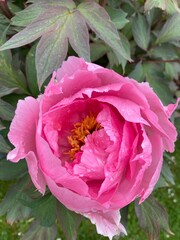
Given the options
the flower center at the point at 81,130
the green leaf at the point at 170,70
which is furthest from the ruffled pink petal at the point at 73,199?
the green leaf at the point at 170,70

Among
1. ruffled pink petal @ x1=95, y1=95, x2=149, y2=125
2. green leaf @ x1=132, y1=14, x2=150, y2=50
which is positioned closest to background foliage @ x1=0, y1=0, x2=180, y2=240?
green leaf @ x1=132, y1=14, x2=150, y2=50

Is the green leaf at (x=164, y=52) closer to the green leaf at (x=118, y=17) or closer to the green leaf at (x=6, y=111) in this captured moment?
the green leaf at (x=118, y=17)

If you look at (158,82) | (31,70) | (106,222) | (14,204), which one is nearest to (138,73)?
(158,82)

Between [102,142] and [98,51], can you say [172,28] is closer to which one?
[98,51]

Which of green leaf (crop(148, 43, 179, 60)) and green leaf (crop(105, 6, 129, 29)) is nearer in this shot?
green leaf (crop(105, 6, 129, 29))

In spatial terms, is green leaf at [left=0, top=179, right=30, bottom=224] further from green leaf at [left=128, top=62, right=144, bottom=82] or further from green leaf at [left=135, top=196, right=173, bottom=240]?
green leaf at [left=128, top=62, right=144, bottom=82]

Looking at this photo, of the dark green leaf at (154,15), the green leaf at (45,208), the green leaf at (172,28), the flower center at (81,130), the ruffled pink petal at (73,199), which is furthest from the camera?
the dark green leaf at (154,15)

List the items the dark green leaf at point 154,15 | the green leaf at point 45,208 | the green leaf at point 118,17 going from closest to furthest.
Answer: the green leaf at point 45,208, the green leaf at point 118,17, the dark green leaf at point 154,15

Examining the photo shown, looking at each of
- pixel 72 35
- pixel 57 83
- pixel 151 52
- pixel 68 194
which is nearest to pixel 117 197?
pixel 68 194
